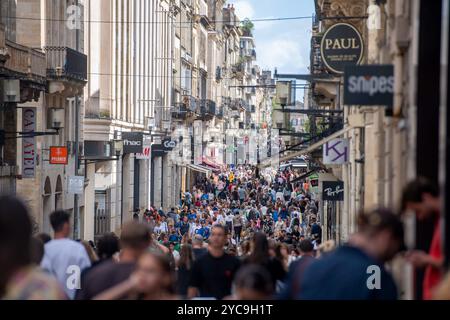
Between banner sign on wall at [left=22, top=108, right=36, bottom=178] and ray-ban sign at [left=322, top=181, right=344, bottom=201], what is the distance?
834cm

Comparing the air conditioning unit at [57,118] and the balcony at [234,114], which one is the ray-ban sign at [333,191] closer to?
the air conditioning unit at [57,118]

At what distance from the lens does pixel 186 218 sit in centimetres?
4284

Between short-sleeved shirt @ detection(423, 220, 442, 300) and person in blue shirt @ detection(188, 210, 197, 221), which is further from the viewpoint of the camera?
person in blue shirt @ detection(188, 210, 197, 221)

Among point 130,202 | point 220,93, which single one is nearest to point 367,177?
point 130,202

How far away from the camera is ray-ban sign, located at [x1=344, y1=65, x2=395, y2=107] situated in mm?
14445

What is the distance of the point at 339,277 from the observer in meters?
7.00

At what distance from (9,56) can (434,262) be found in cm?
2416

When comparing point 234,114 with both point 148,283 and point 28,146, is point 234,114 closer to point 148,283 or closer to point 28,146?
point 28,146

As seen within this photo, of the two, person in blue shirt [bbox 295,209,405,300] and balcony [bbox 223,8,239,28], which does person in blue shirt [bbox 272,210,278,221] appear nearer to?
person in blue shirt [bbox 295,209,405,300]

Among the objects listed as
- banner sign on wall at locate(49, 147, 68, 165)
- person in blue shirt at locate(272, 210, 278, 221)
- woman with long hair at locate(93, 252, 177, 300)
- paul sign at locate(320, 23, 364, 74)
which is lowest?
person in blue shirt at locate(272, 210, 278, 221)

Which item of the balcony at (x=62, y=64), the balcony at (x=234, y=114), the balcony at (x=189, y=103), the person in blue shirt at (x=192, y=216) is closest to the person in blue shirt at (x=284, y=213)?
the person in blue shirt at (x=192, y=216)

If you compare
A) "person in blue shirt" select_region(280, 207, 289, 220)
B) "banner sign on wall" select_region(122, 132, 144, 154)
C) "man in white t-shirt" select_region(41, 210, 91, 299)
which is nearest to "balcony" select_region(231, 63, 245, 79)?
"banner sign on wall" select_region(122, 132, 144, 154)

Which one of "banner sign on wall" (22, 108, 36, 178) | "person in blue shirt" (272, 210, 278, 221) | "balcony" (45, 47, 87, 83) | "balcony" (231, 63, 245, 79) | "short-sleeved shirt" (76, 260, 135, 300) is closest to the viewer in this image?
"short-sleeved shirt" (76, 260, 135, 300)

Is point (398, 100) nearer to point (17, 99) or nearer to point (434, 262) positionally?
point (434, 262)
